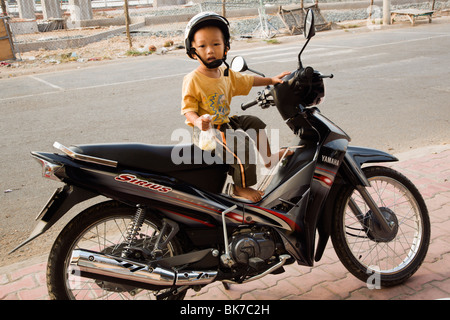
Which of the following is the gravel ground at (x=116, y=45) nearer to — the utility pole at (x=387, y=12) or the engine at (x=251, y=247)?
the utility pole at (x=387, y=12)

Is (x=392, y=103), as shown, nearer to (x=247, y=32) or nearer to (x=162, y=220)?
(x=162, y=220)

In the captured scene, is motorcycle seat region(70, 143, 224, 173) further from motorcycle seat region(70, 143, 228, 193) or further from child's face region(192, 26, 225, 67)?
child's face region(192, 26, 225, 67)

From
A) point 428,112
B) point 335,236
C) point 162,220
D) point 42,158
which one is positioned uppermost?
point 42,158

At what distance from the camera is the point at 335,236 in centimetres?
300

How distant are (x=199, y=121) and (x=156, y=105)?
218 inches

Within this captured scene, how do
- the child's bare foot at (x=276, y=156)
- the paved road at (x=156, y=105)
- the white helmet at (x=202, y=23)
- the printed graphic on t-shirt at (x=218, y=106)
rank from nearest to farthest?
1. the white helmet at (x=202, y=23)
2. the printed graphic on t-shirt at (x=218, y=106)
3. the child's bare foot at (x=276, y=156)
4. the paved road at (x=156, y=105)

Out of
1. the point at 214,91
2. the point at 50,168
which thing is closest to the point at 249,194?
the point at 214,91

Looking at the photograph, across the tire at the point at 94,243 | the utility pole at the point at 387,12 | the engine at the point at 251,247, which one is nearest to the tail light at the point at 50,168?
the tire at the point at 94,243

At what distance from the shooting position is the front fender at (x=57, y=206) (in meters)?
2.47

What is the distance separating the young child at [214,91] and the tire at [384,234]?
25.0 inches

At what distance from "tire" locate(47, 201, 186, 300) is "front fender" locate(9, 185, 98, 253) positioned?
74 millimetres

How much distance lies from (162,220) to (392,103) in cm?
595

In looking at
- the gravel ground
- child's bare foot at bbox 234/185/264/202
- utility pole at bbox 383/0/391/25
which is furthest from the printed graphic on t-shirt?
utility pole at bbox 383/0/391/25

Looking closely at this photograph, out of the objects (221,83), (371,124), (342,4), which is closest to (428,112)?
(371,124)
